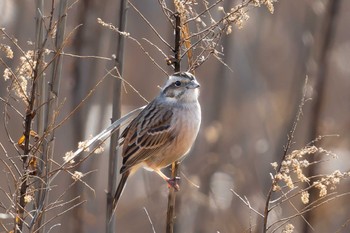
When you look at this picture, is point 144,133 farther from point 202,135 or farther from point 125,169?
point 202,135

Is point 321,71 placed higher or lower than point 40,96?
higher

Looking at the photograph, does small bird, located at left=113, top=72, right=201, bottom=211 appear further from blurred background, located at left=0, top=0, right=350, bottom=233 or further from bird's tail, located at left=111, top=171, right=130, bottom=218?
blurred background, located at left=0, top=0, right=350, bottom=233

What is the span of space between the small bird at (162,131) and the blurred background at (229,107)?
1091 millimetres

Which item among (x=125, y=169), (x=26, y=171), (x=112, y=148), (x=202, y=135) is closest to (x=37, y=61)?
(x=26, y=171)

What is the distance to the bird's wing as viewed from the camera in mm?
4371

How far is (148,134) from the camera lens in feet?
14.5

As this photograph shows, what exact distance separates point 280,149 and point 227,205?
3.79 ft

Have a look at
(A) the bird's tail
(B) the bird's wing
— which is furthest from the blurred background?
(A) the bird's tail

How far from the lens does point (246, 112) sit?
8.32 m

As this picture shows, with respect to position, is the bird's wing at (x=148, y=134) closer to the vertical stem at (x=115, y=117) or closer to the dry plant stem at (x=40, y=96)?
the vertical stem at (x=115, y=117)

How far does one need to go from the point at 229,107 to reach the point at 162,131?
12.6 feet

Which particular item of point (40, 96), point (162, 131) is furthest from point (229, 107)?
point (40, 96)

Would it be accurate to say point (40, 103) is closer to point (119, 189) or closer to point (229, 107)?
point (119, 189)

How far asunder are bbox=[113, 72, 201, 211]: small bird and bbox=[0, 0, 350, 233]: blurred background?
3.58 feet
